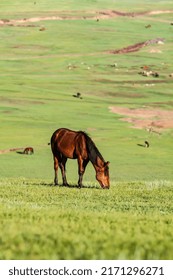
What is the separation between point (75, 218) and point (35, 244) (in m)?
2.72

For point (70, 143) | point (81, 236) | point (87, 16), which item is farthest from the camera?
point (87, 16)

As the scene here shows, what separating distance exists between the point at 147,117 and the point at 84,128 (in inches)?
342

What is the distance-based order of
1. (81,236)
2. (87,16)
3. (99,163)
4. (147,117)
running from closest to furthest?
(81,236) < (99,163) < (147,117) < (87,16)

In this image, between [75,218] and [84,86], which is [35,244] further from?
[84,86]

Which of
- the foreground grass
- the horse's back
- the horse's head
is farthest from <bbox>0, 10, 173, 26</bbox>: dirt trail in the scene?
the foreground grass

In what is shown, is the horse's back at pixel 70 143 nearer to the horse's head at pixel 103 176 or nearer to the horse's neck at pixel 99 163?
the horse's neck at pixel 99 163

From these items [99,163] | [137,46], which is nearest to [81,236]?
[99,163]

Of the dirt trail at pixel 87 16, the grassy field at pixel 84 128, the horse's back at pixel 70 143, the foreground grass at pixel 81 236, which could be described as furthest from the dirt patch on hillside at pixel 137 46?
the foreground grass at pixel 81 236

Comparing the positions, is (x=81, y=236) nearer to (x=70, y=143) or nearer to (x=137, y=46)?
(x=70, y=143)

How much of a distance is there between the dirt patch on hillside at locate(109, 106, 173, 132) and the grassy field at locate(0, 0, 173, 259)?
71cm

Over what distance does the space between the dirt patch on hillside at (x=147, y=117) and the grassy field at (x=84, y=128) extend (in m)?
0.71

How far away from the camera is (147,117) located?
182 ft

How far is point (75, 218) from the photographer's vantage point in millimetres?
10898
